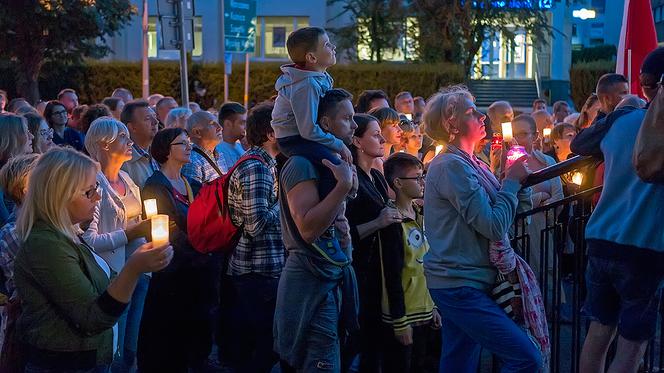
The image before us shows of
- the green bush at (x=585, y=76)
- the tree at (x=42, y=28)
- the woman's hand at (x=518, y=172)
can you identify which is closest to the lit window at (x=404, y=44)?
the green bush at (x=585, y=76)

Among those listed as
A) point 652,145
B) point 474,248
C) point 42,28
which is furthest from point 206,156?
point 42,28

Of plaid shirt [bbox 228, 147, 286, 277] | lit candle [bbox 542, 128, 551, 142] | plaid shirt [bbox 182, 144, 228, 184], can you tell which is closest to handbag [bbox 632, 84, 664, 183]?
plaid shirt [bbox 228, 147, 286, 277]

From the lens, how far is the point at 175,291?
6824mm

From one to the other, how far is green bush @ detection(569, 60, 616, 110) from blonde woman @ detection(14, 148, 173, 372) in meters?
34.1

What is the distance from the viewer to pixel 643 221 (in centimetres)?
461

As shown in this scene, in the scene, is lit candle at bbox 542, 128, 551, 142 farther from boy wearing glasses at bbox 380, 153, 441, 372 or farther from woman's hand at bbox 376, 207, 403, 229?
woman's hand at bbox 376, 207, 403, 229

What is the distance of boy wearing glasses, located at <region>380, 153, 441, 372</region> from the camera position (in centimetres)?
583

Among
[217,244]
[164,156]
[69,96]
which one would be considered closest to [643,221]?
[217,244]

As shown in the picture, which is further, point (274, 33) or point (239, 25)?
point (274, 33)

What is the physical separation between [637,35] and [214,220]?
4.82 meters

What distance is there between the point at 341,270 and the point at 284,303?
13.1 inches

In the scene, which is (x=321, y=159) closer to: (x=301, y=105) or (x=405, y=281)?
(x=301, y=105)

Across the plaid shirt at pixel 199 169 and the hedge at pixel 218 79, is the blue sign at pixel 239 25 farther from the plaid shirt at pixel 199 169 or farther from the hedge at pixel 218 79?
the hedge at pixel 218 79

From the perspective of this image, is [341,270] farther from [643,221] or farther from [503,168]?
[643,221]
